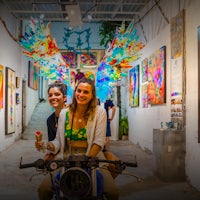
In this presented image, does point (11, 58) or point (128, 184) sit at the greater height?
point (11, 58)

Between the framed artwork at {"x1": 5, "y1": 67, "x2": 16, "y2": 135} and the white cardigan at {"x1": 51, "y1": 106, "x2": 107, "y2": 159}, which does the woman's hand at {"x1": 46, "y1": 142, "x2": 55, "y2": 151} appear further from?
the framed artwork at {"x1": 5, "y1": 67, "x2": 16, "y2": 135}

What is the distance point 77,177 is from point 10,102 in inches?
330

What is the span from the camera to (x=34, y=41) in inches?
292

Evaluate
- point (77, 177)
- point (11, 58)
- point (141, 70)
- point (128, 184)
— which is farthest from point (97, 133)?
point (11, 58)

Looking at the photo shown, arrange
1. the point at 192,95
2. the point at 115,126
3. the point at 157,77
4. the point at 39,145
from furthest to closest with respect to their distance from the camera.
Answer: the point at 115,126
the point at 157,77
the point at 192,95
the point at 39,145

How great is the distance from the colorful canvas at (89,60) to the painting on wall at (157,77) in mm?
5975

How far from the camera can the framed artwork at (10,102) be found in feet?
30.6

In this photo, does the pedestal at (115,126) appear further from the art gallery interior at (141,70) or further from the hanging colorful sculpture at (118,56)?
the hanging colorful sculpture at (118,56)

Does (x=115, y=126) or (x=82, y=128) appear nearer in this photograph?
(x=82, y=128)

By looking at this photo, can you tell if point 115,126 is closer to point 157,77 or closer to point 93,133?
point 157,77

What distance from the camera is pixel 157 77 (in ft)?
24.1

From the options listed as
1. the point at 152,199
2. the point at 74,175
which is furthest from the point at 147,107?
the point at 74,175

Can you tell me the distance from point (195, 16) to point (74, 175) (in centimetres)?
404

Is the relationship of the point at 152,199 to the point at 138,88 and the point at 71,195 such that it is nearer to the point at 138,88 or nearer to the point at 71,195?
the point at 71,195
